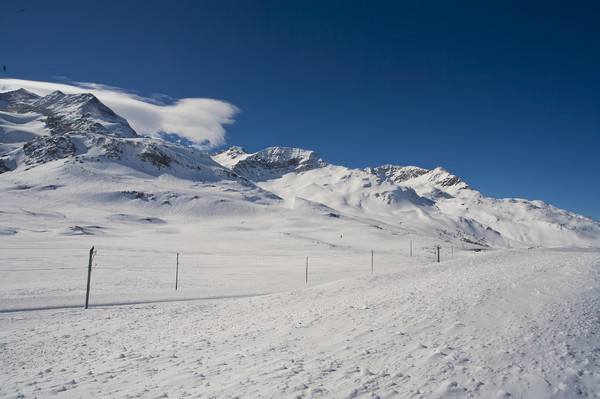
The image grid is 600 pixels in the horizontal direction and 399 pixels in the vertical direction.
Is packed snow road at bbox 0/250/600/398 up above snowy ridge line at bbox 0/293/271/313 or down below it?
above

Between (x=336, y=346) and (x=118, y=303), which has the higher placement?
(x=336, y=346)

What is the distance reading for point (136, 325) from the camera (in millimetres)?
11234

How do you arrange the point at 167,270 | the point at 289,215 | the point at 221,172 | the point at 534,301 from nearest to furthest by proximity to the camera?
the point at 534,301 < the point at 167,270 < the point at 289,215 < the point at 221,172

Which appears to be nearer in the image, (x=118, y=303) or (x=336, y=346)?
(x=336, y=346)

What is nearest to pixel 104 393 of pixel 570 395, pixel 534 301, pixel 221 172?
pixel 570 395

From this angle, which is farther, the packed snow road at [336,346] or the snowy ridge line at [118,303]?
the snowy ridge line at [118,303]

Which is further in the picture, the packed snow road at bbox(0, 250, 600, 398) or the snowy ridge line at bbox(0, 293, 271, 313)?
the snowy ridge line at bbox(0, 293, 271, 313)

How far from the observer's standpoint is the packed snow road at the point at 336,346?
227 inches

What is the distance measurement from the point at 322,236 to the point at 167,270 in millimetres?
50885

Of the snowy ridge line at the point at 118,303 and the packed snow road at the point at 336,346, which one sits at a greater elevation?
the packed snow road at the point at 336,346

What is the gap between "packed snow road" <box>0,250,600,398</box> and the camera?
5.76 metres

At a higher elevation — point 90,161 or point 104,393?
point 90,161

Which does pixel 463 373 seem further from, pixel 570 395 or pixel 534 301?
pixel 534 301

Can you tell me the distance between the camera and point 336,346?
7898mm
